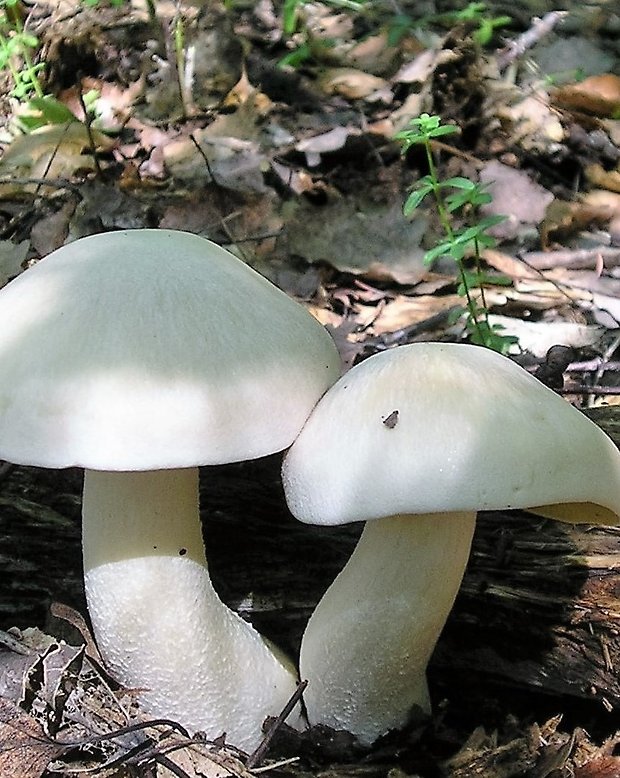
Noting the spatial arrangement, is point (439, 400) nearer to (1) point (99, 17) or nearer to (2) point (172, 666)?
(2) point (172, 666)

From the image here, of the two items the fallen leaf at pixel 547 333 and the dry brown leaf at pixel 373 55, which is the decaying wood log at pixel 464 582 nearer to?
the fallen leaf at pixel 547 333

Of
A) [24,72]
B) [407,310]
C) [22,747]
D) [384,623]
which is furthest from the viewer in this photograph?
[24,72]

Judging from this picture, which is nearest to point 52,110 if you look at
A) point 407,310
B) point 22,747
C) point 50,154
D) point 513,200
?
point 50,154

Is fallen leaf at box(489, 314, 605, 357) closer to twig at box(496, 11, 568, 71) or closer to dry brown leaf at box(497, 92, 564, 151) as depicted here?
dry brown leaf at box(497, 92, 564, 151)

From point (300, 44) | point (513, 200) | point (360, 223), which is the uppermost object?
point (300, 44)

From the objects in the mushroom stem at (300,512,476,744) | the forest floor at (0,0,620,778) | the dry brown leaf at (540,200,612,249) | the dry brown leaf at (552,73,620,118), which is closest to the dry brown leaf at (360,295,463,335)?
the forest floor at (0,0,620,778)

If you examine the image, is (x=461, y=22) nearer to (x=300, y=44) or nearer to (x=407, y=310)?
(x=300, y=44)

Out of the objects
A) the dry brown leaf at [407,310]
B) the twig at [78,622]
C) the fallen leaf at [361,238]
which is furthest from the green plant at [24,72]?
the twig at [78,622]
